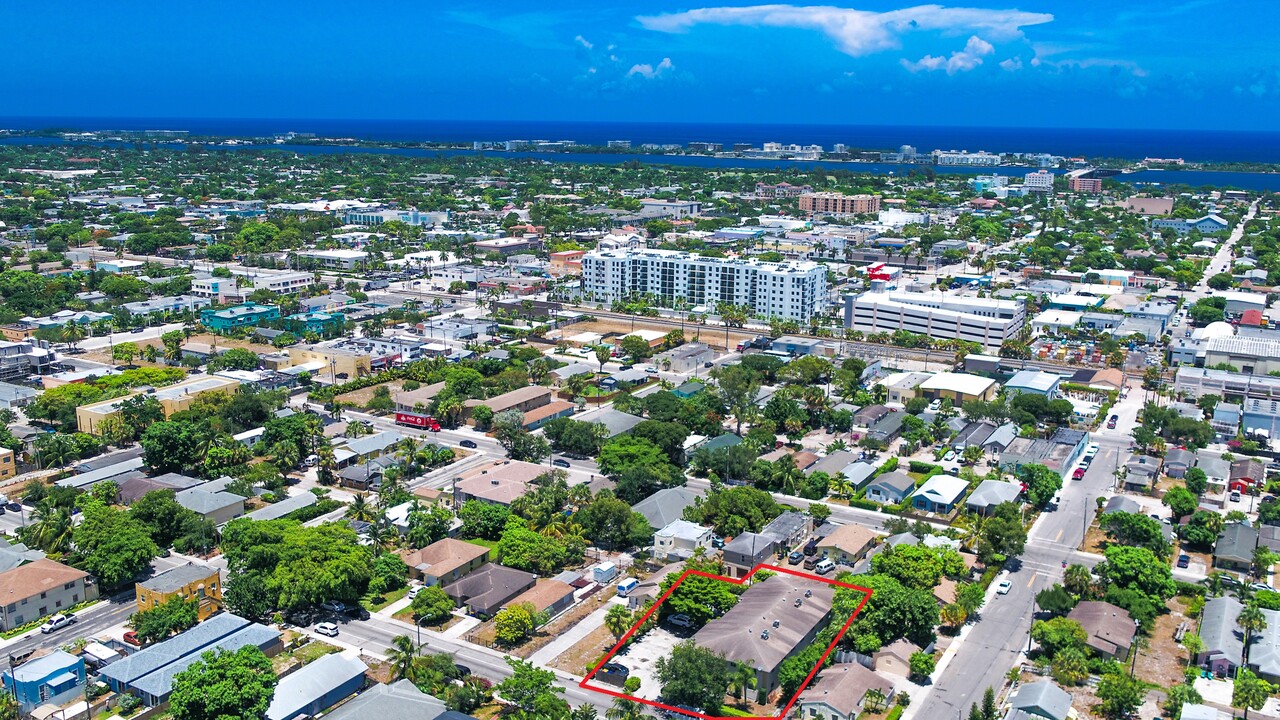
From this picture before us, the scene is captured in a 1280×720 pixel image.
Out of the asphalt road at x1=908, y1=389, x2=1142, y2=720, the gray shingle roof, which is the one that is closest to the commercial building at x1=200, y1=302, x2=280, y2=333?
the gray shingle roof

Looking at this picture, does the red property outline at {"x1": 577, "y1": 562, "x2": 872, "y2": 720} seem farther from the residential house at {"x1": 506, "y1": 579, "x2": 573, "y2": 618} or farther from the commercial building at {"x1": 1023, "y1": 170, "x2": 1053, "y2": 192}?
the commercial building at {"x1": 1023, "y1": 170, "x2": 1053, "y2": 192}

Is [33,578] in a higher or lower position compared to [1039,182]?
lower

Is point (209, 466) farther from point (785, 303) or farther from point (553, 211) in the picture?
point (553, 211)

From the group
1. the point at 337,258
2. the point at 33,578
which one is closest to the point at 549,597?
the point at 33,578

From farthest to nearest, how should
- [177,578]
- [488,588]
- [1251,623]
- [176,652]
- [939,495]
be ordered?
[939,495]
[488,588]
[177,578]
[1251,623]
[176,652]

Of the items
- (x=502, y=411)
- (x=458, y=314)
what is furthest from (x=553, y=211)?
(x=502, y=411)

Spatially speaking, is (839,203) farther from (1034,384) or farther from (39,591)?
(39,591)
